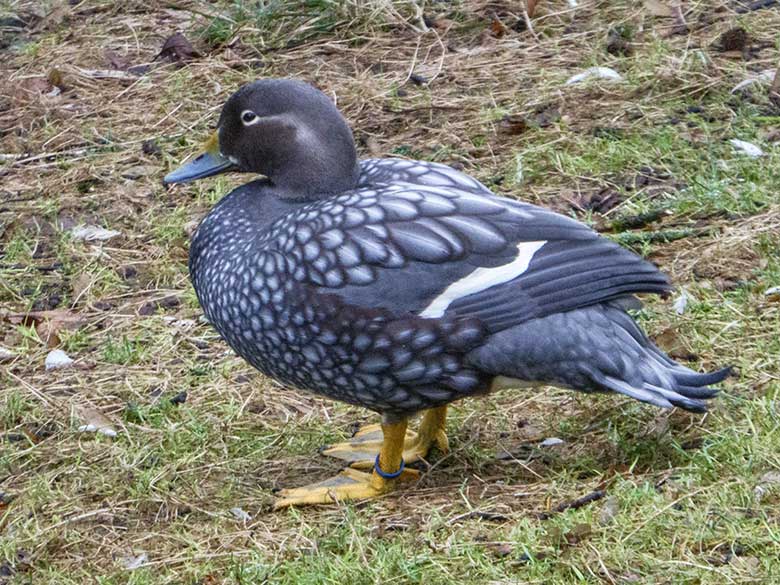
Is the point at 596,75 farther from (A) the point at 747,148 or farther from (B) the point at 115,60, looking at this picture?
(B) the point at 115,60

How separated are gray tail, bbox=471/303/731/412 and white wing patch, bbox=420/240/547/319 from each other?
0.15 metres

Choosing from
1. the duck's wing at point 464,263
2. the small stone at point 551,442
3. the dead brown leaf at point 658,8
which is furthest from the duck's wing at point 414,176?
the dead brown leaf at point 658,8

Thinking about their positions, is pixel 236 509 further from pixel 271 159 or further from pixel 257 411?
pixel 271 159

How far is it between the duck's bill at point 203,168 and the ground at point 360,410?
0.85 m

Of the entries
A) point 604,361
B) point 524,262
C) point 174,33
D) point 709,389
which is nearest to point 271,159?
point 524,262

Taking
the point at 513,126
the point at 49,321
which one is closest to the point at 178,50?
the point at 513,126

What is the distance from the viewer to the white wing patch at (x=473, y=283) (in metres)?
3.96

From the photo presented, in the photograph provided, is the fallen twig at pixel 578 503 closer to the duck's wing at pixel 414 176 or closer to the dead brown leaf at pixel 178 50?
the duck's wing at pixel 414 176

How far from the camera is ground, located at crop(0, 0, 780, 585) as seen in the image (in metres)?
3.81

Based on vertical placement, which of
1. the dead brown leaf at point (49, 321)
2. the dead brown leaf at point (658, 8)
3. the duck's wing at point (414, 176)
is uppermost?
the duck's wing at point (414, 176)

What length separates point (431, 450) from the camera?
4.55 m

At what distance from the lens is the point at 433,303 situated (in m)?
3.97

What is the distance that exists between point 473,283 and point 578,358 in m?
0.38

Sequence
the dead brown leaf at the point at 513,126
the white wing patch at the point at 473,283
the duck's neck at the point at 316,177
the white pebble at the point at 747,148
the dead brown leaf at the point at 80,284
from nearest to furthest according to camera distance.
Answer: the white wing patch at the point at 473,283, the duck's neck at the point at 316,177, the dead brown leaf at the point at 80,284, the white pebble at the point at 747,148, the dead brown leaf at the point at 513,126
